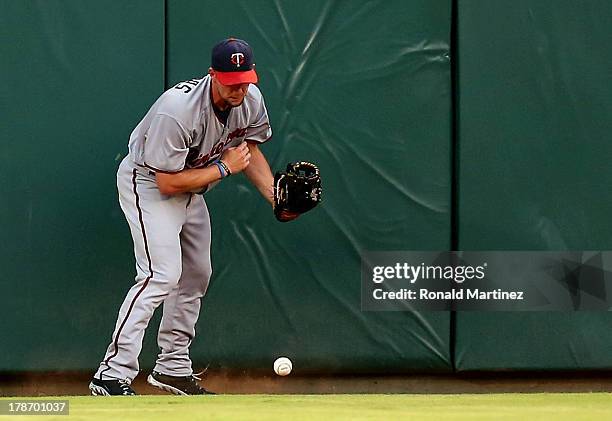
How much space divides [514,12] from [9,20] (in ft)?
7.99

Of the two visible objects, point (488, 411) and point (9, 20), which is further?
point (9, 20)

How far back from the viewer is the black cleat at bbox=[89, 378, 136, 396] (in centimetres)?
573

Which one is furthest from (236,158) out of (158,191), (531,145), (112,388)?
(531,145)

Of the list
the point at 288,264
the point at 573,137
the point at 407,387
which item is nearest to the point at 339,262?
the point at 288,264

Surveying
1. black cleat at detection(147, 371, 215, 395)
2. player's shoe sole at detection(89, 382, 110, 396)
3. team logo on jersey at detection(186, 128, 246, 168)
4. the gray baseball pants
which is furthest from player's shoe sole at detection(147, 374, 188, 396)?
team logo on jersey at detection(186, 128, 246, 168)

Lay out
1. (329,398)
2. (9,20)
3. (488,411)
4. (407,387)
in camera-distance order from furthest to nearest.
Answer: (407,387) → (9,20) → (329,398) → (488,411)

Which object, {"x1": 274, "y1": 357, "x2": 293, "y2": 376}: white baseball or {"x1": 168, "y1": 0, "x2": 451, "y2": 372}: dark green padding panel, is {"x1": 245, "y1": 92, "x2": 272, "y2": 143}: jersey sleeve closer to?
{"x1": 168, "y1": 0, "x2": 451, "y2": 372}: dark green padding panel

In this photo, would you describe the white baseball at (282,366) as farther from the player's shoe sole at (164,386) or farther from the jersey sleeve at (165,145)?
the jersey sleeve at (165,145)

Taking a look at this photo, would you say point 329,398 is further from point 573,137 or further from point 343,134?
point 573,137

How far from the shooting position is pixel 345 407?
4965 millimetres

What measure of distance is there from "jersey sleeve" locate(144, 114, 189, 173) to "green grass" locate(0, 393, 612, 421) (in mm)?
990

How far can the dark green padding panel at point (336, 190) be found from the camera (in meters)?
6.34

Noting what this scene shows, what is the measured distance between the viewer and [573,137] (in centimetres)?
646

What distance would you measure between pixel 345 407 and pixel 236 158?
1.33 meters
